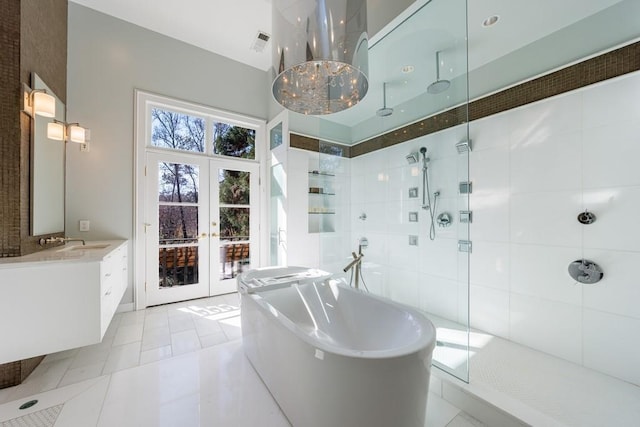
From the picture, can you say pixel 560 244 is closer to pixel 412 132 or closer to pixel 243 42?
pixel 412 132

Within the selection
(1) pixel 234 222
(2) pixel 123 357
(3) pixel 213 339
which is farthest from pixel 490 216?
(2) pixel 123 357

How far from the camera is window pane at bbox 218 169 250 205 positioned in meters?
3.53

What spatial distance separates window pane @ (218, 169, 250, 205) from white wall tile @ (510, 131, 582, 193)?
322 centimetres

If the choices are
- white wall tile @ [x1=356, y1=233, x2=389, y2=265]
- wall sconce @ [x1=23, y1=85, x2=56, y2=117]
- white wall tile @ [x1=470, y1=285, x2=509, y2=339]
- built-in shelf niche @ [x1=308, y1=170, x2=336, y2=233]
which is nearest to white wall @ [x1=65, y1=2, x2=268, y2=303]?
wall sconce @ [x1=23, y1=85, x2=56, y2=117]

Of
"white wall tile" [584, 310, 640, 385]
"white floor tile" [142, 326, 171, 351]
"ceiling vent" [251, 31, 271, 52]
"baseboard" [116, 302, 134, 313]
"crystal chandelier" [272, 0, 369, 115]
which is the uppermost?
"ceiling vent" [251, 31, 271, 52]

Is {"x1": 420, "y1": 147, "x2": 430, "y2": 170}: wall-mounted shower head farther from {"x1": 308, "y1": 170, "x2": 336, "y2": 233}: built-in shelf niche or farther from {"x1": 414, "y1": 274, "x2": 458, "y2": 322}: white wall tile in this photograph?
{"x1": 308, "y1": 170, "x2": 336, "y2": 233}: built-in shelf niche

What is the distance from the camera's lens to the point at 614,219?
1669mm

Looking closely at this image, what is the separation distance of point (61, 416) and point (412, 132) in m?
3.25

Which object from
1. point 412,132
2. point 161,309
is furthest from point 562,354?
point 161,309

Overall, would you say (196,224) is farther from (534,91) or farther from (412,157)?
(534,91)

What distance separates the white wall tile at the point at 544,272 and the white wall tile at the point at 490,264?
51mm

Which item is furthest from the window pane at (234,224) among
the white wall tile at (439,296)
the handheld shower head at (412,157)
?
the white wall tile at (439,296)

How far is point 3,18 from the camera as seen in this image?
1638mm

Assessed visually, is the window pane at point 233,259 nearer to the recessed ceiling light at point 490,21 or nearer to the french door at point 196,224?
the french door at point 196,224
